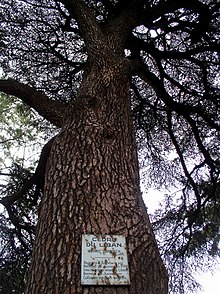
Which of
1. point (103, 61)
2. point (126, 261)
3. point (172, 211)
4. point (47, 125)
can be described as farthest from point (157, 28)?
point (126, 261)

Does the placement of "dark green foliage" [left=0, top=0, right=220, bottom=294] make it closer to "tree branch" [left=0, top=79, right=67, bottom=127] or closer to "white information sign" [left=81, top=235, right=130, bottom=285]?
"tree branch" [left=0, top=79, right=67, bottom=127]

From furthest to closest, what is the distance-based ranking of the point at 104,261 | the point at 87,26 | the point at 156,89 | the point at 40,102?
the point at 156,89 → the point at 87,26 → the point at 40,102 → the point at 104,261

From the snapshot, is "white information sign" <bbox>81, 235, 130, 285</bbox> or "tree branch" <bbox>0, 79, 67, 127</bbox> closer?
"white information sign" <bbox>81, 235, 130, 285</bbox>

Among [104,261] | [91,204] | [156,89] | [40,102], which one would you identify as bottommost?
[104,261]

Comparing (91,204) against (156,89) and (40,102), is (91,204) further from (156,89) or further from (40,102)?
(156,89)

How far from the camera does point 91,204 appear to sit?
1.36m

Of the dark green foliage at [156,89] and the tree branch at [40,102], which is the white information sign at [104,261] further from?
the dark green foliage at [156,89]

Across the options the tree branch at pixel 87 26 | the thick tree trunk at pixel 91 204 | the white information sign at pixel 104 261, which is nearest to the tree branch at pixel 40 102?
the thick tree trunk at pixel 91 204

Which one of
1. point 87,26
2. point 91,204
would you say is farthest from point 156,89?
point 91,204

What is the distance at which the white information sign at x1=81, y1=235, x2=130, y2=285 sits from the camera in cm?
110

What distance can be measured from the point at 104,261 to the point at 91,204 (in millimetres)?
271

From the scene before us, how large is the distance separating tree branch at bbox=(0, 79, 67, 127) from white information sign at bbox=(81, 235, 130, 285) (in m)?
1.15

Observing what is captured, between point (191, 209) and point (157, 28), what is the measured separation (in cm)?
219

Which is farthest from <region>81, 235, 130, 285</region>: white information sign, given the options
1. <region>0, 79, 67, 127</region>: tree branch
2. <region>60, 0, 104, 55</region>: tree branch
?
<region>60, 0, 104, 55</region>: tree branch
